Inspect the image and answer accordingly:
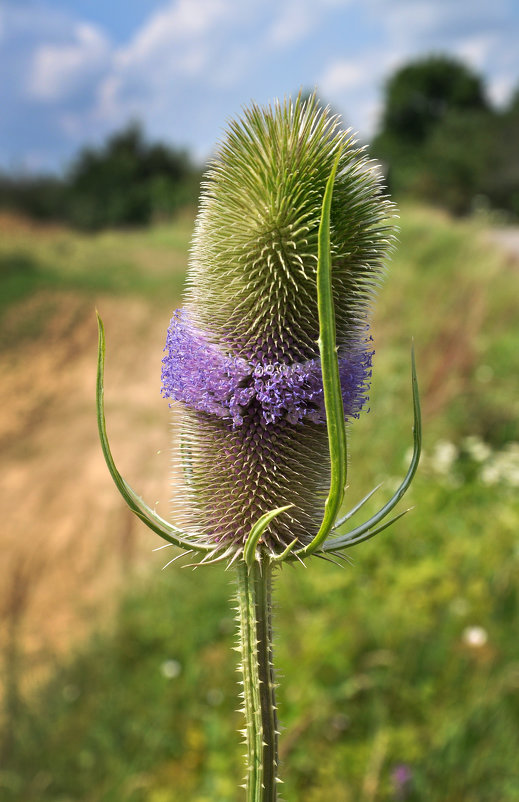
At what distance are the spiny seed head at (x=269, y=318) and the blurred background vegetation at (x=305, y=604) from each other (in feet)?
0.71

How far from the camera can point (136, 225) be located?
25.5 meters

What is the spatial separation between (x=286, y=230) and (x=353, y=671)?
3204 millimetres

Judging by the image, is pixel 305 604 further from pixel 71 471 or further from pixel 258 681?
pixel 71 471

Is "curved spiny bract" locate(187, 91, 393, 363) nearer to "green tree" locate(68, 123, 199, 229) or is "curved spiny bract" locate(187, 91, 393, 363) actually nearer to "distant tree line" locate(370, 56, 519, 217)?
"green tree" locate(68, 123, 199, 229)

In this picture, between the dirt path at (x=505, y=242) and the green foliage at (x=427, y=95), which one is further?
the green foliage at (x=427, y=95)

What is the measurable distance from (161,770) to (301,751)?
80 cm

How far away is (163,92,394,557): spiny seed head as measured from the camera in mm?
1499

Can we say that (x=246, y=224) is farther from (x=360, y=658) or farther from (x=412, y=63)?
(x=412, y=63)

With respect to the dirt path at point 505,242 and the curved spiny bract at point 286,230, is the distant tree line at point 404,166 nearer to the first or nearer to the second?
the dirt path at point 505,242

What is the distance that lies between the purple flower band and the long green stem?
38 centimetres

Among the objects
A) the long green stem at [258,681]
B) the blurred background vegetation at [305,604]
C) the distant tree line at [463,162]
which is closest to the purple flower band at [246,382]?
the blurred background vegetation at [305,604]

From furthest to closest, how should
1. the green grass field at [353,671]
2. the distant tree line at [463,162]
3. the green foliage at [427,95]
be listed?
the green foliage at [427,95], the distant tree line at [463,162], the green grass field at [353,671]

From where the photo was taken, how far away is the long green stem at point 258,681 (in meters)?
1.44

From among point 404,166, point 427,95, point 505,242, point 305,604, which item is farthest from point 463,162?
point 305,604
